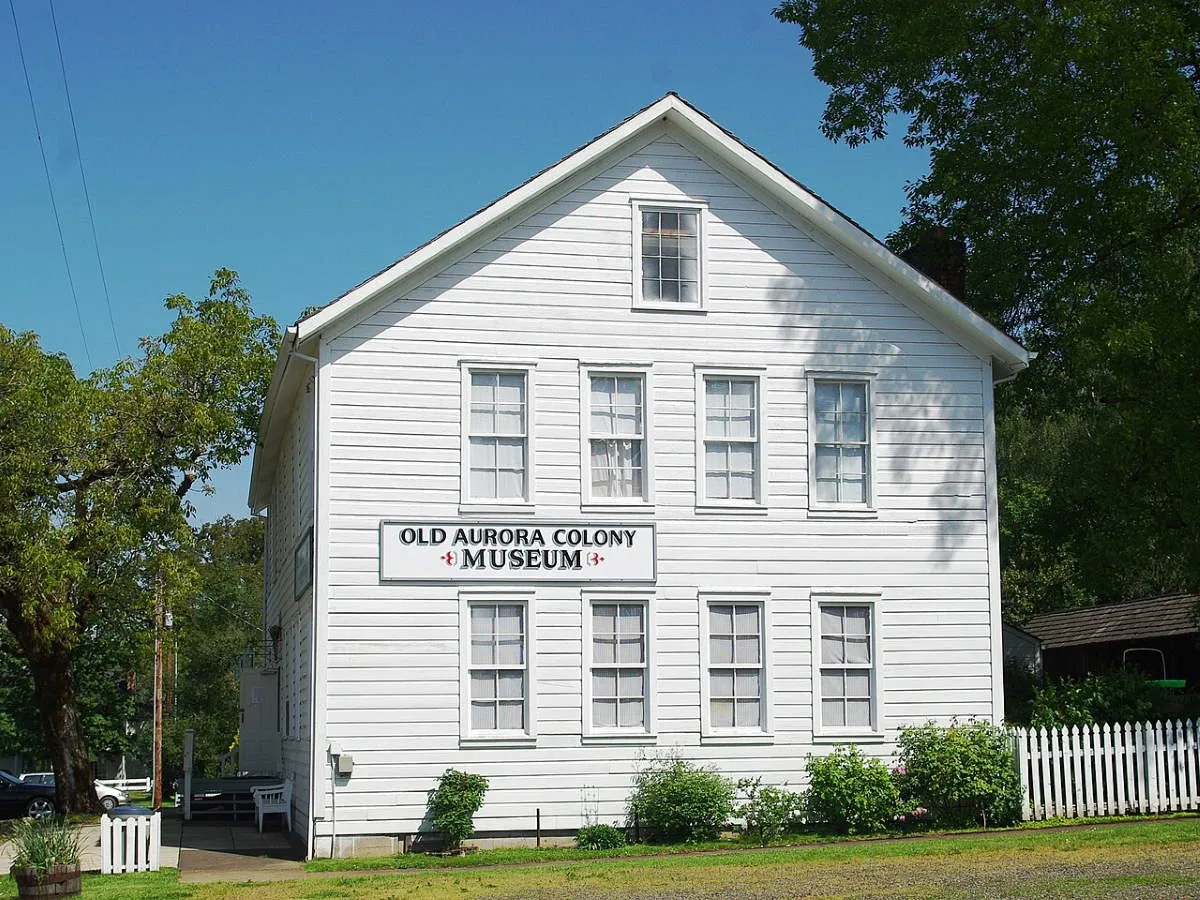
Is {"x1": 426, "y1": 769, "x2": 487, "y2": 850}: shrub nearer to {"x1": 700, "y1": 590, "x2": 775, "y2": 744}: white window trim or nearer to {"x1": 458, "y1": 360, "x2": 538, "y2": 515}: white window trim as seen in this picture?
{"x1": 700, "y1": 590, "x2": 775, "y2": 744}: white window trim

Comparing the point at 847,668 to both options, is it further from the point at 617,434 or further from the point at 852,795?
the point at 617,434

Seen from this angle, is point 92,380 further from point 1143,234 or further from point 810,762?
point 1143,234

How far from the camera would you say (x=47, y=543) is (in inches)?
984

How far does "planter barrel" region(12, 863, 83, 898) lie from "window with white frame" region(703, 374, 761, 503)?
1001 centimetres

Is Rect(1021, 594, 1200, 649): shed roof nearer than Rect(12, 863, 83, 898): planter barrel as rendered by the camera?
No

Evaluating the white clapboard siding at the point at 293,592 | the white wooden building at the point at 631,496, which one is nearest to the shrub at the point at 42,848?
the white wooden building at the point at 631,496

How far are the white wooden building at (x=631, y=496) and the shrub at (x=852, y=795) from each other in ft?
1.69

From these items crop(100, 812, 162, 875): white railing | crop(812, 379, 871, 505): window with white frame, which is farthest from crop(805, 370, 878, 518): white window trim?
crop(100, 812, 162, 875): white railing

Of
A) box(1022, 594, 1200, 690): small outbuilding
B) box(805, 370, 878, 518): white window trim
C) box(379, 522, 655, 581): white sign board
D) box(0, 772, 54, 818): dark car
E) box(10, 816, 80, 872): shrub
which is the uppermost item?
box(805, 370, 878, 518): white window trim

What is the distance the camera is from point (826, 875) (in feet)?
52.3

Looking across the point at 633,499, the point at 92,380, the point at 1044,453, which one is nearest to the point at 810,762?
the point at 633,499

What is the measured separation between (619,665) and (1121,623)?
2157 centimetres

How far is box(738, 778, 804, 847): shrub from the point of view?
19984mm

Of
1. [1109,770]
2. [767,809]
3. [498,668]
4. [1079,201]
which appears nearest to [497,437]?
[498,668]
